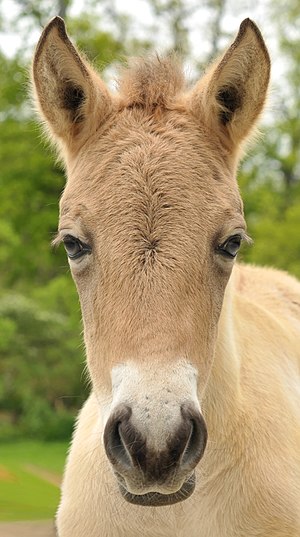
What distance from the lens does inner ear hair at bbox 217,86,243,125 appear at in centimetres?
396

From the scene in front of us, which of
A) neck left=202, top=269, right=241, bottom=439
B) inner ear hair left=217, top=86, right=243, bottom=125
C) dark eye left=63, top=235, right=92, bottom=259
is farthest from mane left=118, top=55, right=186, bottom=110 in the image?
neck left=202, top=269, right=241, bottom=439

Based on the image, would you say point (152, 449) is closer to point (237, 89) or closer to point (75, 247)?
point (75, 247)

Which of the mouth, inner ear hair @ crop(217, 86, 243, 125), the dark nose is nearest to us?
the dark nose

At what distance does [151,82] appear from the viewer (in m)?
4.11

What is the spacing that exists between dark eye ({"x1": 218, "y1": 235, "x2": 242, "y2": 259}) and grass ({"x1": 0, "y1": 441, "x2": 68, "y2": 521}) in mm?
8113

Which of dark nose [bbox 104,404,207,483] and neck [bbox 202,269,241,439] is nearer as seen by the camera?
dark nose [bbox 104,404,207,483]

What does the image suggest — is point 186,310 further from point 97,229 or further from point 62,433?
point 62,433

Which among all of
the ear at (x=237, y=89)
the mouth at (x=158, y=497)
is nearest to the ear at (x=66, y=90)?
the ear at (x=237, y=89)

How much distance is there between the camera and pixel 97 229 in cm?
350

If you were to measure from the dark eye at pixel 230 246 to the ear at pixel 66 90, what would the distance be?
0.91 m

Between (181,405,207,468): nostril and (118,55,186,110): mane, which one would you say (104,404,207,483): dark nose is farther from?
(118,55,186,110): mane

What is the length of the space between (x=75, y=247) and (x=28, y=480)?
37.2ft

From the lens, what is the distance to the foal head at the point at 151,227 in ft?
9.81

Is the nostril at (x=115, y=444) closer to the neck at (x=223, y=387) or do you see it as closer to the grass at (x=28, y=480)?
the neck at (x=223, y=387)
